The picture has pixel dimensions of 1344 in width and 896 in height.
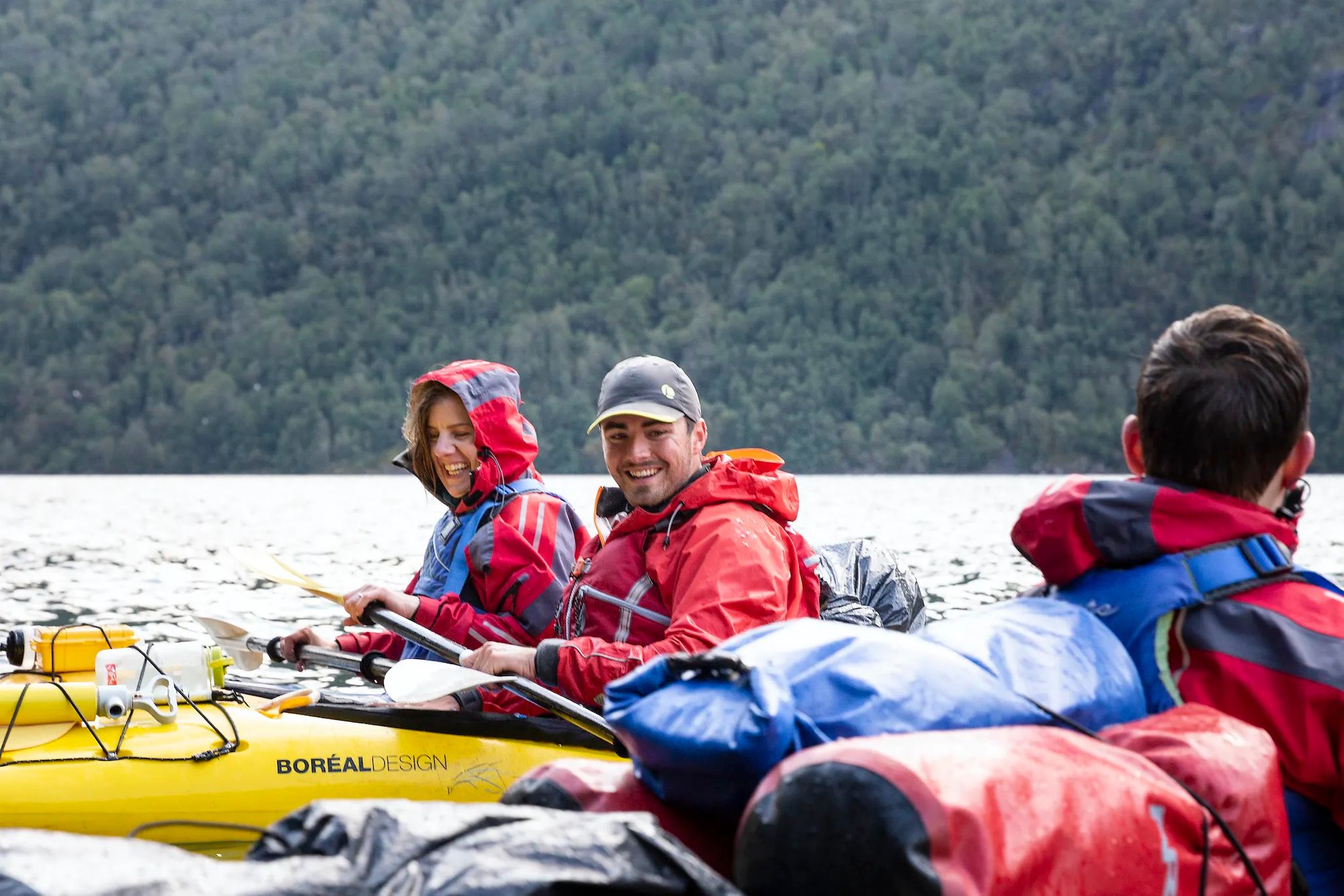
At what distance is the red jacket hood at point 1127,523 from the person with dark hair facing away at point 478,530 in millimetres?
2598

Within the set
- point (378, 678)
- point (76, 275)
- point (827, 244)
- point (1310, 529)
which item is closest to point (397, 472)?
point (76, 275)

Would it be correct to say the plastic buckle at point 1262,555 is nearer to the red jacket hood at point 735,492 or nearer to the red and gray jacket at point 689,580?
the red and gray jacket at point 689,580

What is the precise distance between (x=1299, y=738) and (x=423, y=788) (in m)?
3.02

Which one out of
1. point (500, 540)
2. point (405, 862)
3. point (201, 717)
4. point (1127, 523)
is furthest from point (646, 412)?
point (405, 862)

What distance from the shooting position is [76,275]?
A: 90438mm

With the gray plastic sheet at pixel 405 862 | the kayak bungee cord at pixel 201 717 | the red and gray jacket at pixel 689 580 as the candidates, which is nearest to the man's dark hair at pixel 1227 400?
the gray plastic sheet at pixel 405 862

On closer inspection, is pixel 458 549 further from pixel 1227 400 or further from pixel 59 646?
pixel 1227 400

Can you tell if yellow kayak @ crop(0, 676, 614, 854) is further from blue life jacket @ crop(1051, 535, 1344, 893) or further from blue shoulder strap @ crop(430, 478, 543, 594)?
blue life jacket @ crop(1051, 535, 1344, 893)

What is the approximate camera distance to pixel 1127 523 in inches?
89.0

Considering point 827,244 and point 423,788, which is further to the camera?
point 827,244

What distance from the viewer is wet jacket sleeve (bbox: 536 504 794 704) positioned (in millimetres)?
3332

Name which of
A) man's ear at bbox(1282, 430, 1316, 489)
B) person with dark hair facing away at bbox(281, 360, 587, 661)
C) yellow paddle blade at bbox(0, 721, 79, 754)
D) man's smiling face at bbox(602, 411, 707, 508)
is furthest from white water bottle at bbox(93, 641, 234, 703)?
man's ear at bbox(1282, 430, 1316, 489)

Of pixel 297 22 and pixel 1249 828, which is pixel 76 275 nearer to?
pixel 297 22

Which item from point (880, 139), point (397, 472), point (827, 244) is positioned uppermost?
point (880, 139)
